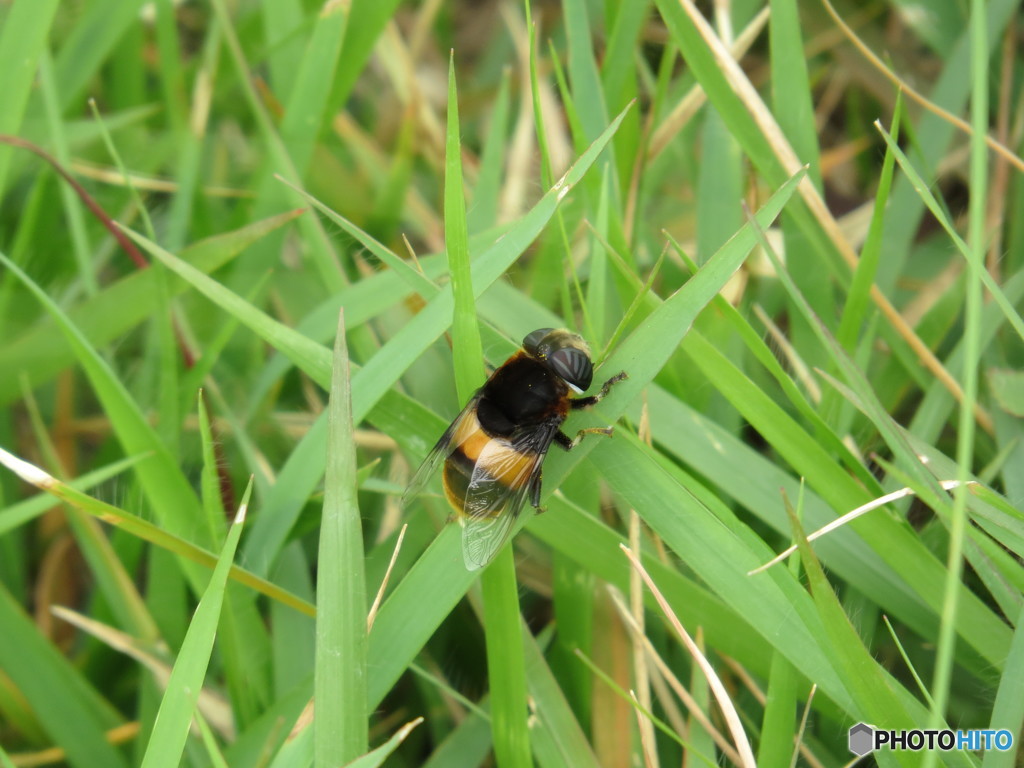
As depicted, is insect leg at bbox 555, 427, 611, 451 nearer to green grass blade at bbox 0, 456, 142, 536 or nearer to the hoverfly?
the hoverfly

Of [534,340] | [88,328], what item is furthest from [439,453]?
[88,328]

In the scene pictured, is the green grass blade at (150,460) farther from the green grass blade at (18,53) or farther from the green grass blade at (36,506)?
the green grass blade at (18,53)

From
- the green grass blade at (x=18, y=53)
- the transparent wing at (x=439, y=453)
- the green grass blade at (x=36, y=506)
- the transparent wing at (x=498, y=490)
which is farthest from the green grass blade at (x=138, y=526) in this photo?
the green grass blade at (x=18, y=53)

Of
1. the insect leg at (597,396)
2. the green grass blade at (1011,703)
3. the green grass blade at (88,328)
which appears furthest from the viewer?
the green grass blade at (88,328)

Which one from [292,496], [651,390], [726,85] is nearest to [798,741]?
[651,390]

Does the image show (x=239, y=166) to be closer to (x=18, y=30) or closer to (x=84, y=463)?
(x=18, y=30)

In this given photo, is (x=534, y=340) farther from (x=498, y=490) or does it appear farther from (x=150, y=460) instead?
(x=150, y=460)
